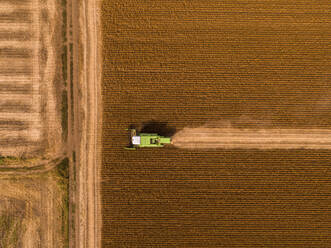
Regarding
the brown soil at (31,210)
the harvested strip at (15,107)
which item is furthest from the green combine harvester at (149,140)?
the harvested strip at (15,107)

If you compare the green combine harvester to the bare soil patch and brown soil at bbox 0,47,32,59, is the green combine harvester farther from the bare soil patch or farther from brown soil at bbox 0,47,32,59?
brown soil at bbox 0,47,32,59

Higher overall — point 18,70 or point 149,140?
point 18,70

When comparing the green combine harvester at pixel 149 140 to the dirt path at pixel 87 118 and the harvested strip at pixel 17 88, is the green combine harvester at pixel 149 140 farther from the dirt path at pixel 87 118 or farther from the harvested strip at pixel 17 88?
the harvested strip at pixel 17 88

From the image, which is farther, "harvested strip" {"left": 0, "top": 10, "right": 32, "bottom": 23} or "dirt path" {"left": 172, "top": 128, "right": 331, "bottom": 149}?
"dirt path" {"left": 172, "top": 128, "right": 331, "bottom": 149}

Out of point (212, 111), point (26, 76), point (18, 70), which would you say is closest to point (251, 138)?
point (212, 111)

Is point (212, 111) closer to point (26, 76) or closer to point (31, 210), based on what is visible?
point (26, 76)

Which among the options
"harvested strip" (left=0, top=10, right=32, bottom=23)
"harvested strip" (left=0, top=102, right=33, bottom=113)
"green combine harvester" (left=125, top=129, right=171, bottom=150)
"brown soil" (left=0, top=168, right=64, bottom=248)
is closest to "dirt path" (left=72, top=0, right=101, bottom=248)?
"brown soil" (left=0, top=168, right=64, bottom=248)
